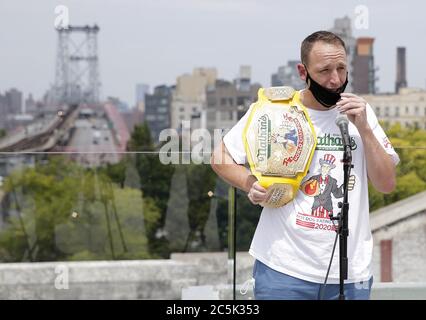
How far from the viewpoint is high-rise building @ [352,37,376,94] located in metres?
22.6

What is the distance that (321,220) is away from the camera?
225 cm

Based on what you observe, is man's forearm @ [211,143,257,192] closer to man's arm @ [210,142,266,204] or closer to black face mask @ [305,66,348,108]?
man's arm @ [210,142,266,204]

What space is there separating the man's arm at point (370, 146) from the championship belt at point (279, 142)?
0.11m

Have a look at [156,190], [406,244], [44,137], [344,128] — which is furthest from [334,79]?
[44,137]

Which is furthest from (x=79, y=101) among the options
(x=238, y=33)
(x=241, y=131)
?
(x=241, y=131)

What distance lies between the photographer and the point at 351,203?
2.27 metres

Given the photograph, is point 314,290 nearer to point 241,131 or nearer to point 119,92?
point 241,131

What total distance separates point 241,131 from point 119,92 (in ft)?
95.5

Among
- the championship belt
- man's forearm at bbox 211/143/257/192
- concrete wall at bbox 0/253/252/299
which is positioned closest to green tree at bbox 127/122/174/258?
concrete wall at bbox 0/253/252/299

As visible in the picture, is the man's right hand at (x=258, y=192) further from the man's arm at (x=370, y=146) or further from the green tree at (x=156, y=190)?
the green tree at (x=156, y=190)

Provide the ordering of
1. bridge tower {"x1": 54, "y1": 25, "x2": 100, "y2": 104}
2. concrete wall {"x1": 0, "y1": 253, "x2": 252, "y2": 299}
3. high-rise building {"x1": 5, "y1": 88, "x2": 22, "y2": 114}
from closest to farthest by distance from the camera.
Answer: concrete wall {"x1": 0, "y1": 253, "x2": 252, "y2": 299}, high-rise building {"x1": 5, "y1": 88, "x2": 22, "y2": 114}, bridge tower {"x1": 54, "y1": 25, "x2": 100, "y2": 104}

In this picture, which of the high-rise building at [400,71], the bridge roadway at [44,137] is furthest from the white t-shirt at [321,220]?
the high-rise building at [400,71]

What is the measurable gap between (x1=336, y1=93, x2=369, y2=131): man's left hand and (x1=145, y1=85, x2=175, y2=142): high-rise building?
2264 cm

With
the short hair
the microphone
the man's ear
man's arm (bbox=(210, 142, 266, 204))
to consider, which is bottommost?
man's arm (bbox=(210, 142, 266, 204))
